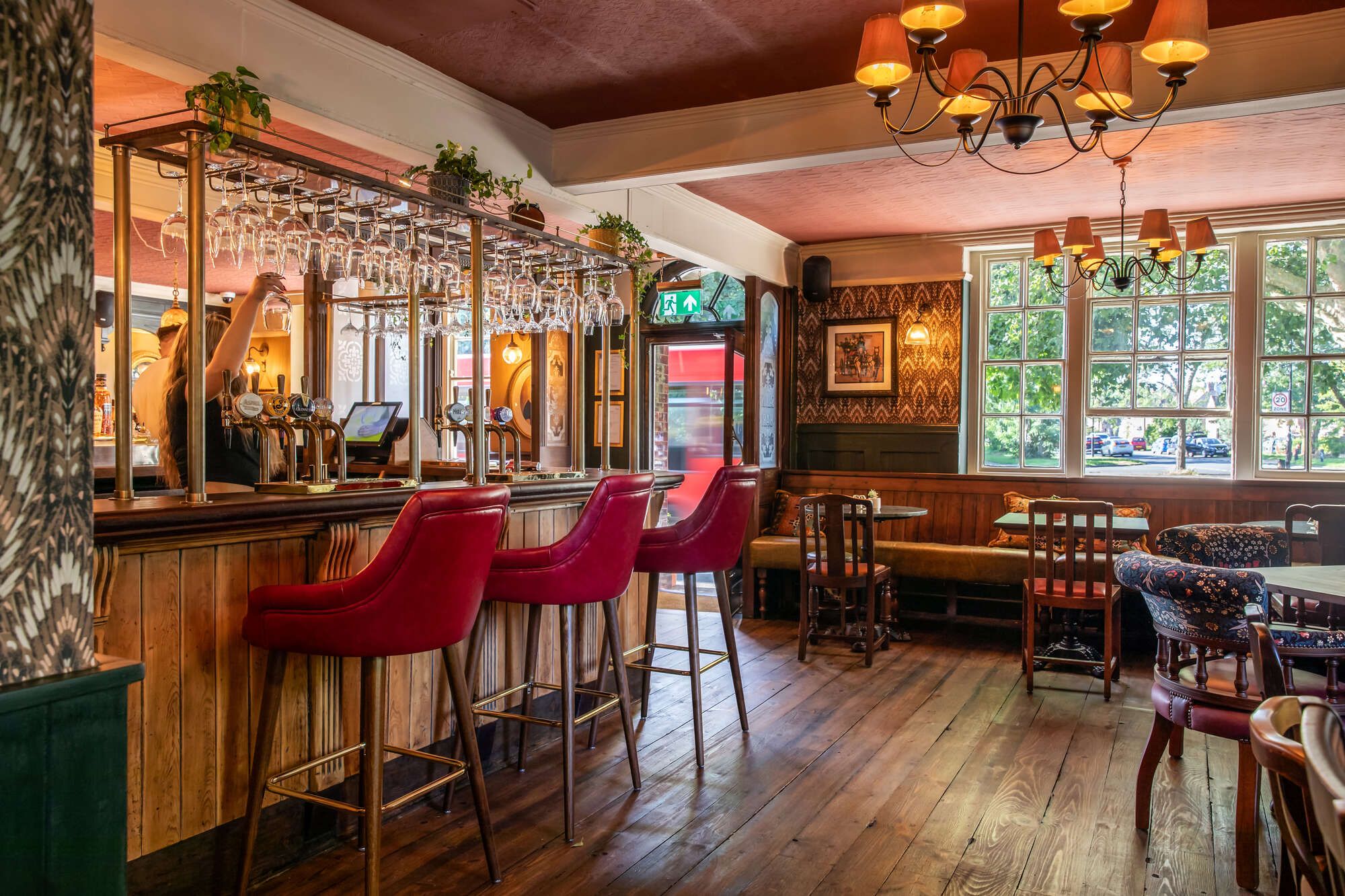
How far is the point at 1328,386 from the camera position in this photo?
6590 mm

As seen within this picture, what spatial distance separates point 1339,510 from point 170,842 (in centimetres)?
481

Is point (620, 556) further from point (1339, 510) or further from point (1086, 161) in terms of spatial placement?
point (1086, 161)

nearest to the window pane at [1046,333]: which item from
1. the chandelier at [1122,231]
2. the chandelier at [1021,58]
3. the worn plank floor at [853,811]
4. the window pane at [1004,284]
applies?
the window pane at [1004,284]

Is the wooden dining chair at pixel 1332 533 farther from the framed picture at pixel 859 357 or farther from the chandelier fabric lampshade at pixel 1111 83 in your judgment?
the framed picture at pixel 859 357

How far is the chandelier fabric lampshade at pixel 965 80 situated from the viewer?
10.4ft

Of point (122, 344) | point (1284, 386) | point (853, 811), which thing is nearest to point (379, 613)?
point (122, 344)

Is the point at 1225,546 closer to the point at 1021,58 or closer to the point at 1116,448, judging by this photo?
the point at 1021,58

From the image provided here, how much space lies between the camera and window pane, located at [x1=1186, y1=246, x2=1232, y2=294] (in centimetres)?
684

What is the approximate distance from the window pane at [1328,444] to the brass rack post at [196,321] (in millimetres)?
7027

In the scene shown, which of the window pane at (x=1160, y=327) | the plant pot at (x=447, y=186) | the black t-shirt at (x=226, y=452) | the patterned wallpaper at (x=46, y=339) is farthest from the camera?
the window pane at (x=1160, y=327)

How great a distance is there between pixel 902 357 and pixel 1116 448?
1.75 meters

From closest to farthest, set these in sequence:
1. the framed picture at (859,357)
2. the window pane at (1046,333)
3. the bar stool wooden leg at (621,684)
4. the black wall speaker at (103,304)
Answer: the bar stool wooden leg at (621,684), the window pane at (1046,333), the framed picture at (859,357), the black wall speaker at (103,304)

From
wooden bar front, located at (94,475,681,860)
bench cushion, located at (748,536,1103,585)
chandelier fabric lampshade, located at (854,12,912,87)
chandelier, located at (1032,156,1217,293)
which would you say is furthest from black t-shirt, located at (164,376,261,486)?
chandelier, located at (1032,156,1217,293)

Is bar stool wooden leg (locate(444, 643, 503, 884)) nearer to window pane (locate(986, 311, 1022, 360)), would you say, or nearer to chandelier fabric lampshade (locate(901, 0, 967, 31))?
chandelier fabric lampshade (locate(901, 0, 967, 31))
